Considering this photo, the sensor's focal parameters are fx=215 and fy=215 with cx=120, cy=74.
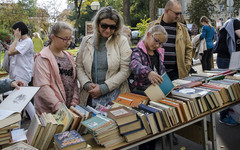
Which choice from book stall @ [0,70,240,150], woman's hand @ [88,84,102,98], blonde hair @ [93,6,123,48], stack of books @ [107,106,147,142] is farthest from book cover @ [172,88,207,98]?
blonde hair @ [93,6,123,48]

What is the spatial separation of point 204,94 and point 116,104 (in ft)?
2.85

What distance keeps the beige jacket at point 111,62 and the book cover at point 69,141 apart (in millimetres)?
800

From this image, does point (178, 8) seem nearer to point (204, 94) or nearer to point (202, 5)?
point (204, 94)

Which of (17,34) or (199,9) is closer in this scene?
(17,34)

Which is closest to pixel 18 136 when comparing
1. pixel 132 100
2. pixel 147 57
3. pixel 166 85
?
pixel 132 100

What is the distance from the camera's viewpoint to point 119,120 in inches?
62.9

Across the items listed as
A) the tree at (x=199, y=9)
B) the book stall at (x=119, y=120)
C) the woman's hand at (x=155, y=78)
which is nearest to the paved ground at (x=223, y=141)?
the book stall at (x=119, y=120)

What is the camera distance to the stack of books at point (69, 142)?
140 centimetres

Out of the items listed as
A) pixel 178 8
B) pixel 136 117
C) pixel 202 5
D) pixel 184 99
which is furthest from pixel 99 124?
pixel 202 5

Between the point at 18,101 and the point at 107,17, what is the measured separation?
1176 mm

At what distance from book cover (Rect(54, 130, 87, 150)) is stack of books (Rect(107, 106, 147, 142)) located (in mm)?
293

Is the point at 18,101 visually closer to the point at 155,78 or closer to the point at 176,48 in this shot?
the point at 155,78

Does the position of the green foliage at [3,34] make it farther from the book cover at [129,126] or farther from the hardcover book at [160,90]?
the book cover at [129,126]

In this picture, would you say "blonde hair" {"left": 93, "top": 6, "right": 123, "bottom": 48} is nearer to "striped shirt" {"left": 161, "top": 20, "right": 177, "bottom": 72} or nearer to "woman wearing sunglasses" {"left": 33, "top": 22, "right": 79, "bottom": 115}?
"woman wearing sunglasses" {"left": 33, "top": 22, "right": 79, "bottom": 115}
